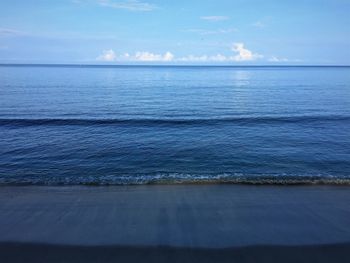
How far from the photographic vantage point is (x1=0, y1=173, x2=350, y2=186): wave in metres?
16.4

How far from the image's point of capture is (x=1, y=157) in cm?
2038

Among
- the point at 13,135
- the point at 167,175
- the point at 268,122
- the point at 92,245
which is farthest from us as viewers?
the point at 268,122

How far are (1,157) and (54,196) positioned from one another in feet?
26.5

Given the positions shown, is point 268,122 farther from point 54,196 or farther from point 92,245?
point 92,245

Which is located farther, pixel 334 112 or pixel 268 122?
pixel 334 112

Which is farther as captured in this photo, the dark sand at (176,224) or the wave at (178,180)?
the wave at (178,180)

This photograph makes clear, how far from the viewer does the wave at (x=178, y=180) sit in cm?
1639

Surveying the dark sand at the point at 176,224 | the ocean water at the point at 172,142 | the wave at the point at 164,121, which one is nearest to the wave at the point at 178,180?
the ocean water at the point at 172,142

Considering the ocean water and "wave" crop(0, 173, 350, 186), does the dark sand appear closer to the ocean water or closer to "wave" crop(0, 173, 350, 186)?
"wave" crop(0, 173, 350, 186)

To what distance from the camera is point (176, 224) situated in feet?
38.5

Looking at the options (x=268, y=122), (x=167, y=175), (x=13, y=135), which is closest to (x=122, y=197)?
(x=167, y=175)

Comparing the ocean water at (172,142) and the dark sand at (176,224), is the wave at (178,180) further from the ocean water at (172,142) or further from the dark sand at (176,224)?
the dark sand at (176,224)

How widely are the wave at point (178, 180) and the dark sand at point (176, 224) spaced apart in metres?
0.65

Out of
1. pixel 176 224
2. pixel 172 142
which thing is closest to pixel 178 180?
pixel 176 224
